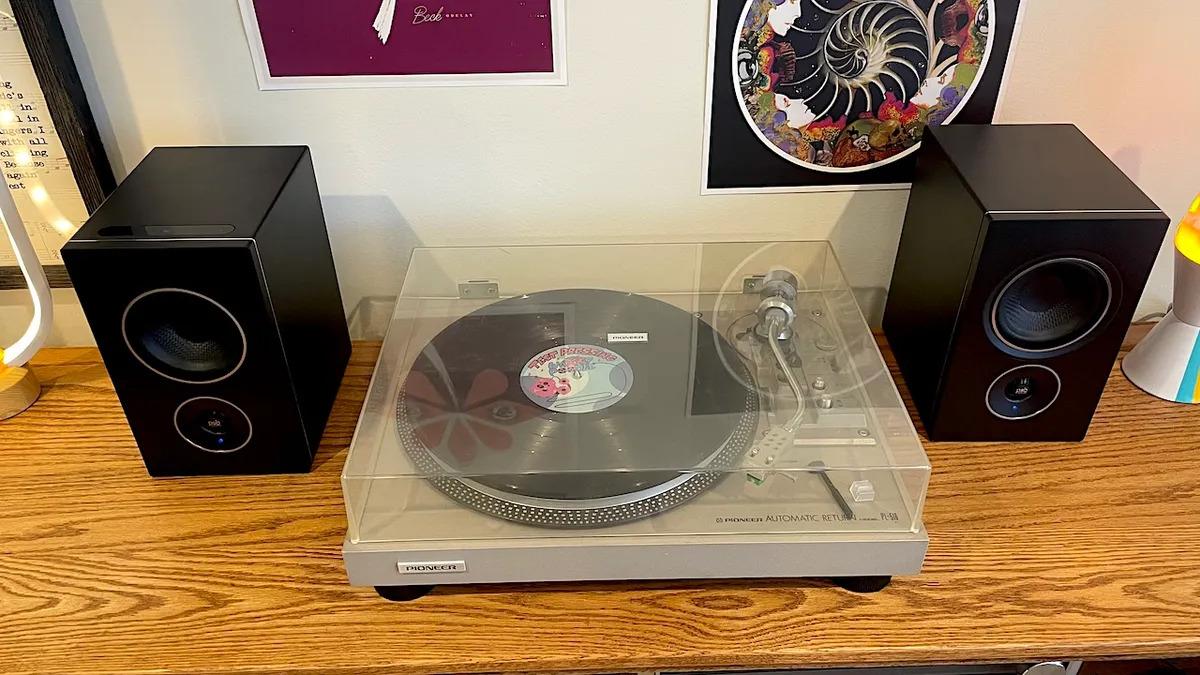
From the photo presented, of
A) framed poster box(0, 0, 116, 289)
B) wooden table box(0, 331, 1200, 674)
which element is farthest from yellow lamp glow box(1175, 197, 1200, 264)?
framed poster box(0, 0, 116, 289)

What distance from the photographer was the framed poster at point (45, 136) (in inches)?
39.2

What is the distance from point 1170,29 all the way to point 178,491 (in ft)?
3.92

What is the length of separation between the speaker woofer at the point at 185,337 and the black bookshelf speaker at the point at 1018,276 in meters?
→ 0.71

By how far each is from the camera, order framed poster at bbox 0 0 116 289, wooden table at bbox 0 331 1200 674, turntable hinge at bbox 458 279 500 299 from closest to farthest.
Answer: wooden table at bbox 0 331 1200 674
framed poster at bbox 0 0 116 289
turntable hinge at bbox 458 279 500 299

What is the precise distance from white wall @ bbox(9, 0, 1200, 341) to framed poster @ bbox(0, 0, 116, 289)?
0.10ft

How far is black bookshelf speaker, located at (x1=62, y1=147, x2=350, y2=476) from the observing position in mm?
874

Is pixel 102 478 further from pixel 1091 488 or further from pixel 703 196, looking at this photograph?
pixel 1091 488

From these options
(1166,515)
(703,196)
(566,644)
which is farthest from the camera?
(703,196)

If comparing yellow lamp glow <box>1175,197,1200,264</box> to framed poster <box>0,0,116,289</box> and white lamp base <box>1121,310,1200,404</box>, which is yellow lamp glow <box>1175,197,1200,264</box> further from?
framed poster <box>0,0,116,289</box>

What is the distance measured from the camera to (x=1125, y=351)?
120cm

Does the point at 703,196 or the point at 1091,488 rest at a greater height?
the point at 703,196

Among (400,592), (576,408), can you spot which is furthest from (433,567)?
(576,408)

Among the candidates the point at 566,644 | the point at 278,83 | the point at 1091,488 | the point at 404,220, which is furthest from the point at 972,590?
the point at 278,83

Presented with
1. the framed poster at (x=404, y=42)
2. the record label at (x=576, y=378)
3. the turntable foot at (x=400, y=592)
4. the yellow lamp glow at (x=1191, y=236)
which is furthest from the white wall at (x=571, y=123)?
the turntable foot at (x=400, y=592)
